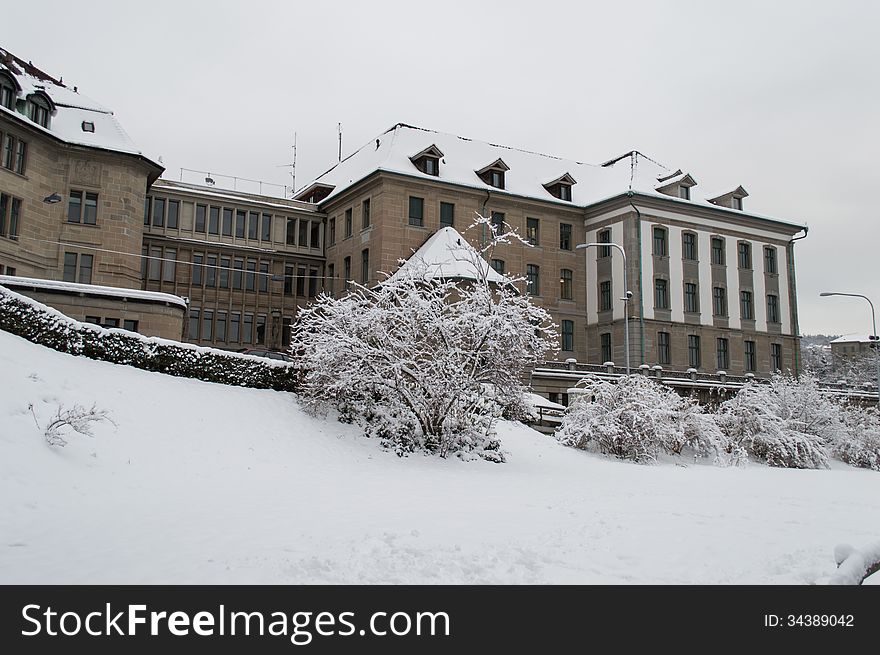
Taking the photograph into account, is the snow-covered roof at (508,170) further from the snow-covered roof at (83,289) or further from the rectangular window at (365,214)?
the snow-covered roof at (83,289)

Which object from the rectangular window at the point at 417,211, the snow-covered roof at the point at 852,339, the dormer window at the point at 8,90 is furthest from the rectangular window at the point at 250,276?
the snow-covered roof at the point at 852,339

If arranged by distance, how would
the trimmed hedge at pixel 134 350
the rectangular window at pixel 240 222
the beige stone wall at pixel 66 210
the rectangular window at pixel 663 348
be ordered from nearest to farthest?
1. the trimmed hedge at pixel 134 350
2. the beige stone wall at pixel 66 210
3. the rectangular window at pixel 663 348
4. the rectangular window at pixel 240 222

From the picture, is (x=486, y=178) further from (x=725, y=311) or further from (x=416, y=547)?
(x=416, y=547)

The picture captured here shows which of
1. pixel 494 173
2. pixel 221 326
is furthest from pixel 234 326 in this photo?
pixel 494 173

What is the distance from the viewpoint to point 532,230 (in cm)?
5109

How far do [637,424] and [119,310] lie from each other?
1885cm

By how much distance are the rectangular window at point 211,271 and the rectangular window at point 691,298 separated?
30564 mm

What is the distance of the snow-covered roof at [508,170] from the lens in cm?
4900

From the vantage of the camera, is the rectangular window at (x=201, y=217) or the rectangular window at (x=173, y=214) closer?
the rectangular window at (x=173, y=214)

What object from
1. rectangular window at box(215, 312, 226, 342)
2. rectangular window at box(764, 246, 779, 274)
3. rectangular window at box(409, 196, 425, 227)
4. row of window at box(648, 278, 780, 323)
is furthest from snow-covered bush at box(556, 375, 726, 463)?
rectangular window at box(764, 246, 779, 274)

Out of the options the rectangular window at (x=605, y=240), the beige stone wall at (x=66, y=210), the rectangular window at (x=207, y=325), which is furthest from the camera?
the rectangular window at (x=605, y=240)

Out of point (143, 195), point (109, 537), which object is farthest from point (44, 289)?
point (109, 537)

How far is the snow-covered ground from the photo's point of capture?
8.45 m

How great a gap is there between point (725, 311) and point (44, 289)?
4225 centimetres
